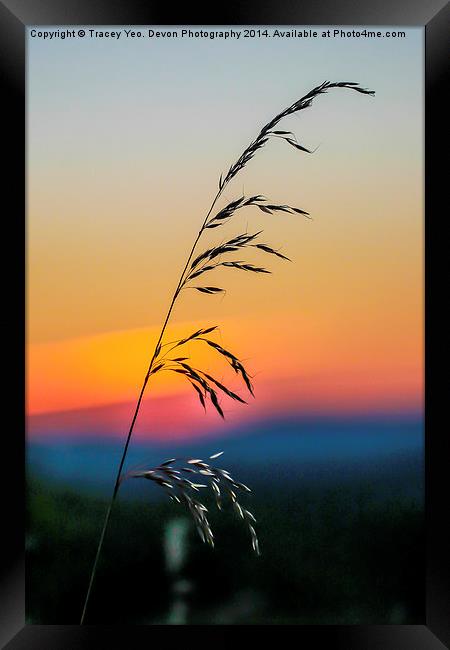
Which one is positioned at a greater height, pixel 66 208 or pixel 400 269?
pixel 66 208

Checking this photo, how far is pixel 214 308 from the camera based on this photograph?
187cm

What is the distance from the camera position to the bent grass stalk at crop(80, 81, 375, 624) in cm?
186

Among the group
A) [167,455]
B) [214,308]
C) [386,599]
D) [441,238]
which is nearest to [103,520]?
[167,455]

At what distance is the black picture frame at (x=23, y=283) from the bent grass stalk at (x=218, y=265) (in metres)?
0.17

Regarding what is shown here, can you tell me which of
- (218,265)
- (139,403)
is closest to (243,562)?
(139,403)

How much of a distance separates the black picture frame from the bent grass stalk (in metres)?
0.17

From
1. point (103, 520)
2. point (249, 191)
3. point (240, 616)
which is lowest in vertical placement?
point (240, 616)

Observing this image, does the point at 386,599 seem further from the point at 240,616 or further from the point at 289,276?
the point at 289,276

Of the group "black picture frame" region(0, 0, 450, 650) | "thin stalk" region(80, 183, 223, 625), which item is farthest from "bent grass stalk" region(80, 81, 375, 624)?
"black picture frame" region(0, 0, 450, 650)

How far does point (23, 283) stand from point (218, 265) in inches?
20.3

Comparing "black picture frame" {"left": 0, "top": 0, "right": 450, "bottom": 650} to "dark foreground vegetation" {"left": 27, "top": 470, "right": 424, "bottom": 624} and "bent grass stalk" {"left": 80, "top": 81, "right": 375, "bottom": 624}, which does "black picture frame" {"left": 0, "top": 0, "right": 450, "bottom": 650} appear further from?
"bent grass stalk" {"left": 80, "top": 81, "right": 375, "bottom": 624}

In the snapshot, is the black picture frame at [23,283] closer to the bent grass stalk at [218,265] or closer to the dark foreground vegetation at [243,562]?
the dark foreground vegetation at [243,562]

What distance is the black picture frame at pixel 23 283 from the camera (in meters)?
1.83

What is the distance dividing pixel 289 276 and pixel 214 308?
213 mm
